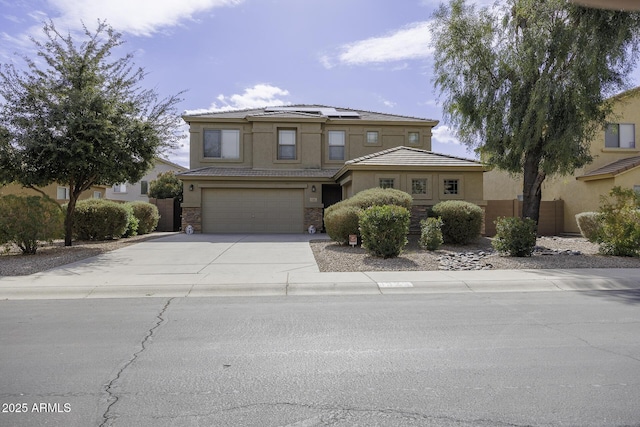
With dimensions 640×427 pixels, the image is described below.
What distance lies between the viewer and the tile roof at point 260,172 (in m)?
22.3

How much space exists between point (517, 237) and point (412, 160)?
298 inches

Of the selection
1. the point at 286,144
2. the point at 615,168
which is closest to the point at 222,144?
the point at 286,144

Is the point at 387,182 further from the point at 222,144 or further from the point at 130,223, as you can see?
the point at 130,223

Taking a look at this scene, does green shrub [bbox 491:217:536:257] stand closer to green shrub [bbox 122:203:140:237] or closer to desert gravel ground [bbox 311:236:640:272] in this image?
desert gravel ground [bbox 311:236:640:272]

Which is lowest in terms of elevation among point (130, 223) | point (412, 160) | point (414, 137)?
point (130, 223)

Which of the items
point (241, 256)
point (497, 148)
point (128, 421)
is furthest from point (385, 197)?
point (128, 421)

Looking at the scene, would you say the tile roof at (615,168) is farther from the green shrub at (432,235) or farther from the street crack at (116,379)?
the street crack at (116,379)

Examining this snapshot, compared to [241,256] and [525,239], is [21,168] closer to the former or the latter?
[241,256]

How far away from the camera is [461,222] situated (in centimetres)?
1620

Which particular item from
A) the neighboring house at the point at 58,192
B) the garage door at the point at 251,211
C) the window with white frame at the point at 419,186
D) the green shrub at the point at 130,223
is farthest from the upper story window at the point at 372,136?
the neighboring house at the point at 58,192

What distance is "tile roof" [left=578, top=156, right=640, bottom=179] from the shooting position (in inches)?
790

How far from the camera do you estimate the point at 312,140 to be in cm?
2406

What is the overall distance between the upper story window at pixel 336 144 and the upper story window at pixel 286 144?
6.50 feet

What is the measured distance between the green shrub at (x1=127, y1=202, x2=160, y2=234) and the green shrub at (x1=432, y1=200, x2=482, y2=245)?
14.3 metres
